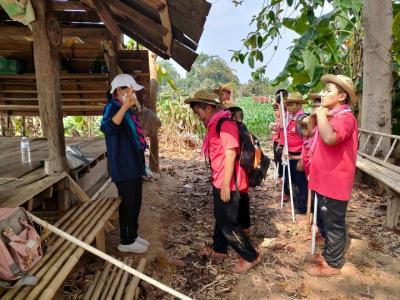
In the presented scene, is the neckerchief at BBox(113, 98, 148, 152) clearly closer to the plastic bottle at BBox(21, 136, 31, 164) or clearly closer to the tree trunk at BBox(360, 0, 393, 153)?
the plastic bottle at BBox(21, 136, 31, 164)

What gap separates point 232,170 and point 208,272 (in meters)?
1.19

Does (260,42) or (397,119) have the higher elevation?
(260,42)

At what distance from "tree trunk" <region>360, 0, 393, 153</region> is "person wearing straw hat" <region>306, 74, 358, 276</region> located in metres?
3.48

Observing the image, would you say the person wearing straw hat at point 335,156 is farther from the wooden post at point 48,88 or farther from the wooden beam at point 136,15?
the wooden post at point 48,88

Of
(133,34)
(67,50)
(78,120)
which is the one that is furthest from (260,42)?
(78,120)

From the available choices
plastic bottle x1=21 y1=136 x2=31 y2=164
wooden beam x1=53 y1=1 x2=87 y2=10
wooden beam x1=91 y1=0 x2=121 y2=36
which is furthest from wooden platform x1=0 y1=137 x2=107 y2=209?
wooden beam x1=53 y1=1 x2=87 y2=10

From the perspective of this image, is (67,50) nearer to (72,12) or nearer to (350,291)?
(72,12)

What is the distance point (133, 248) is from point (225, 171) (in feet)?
4.68

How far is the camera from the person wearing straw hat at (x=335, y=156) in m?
3.08

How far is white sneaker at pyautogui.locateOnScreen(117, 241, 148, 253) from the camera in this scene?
Result: 12.8 feet

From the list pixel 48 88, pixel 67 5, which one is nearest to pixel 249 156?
pixel 48 88

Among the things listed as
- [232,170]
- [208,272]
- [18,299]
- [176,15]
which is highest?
[176,15]

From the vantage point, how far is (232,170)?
3346 mm

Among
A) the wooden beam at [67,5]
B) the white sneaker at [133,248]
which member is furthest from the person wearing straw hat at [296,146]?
the wooden beam at [67,5]
